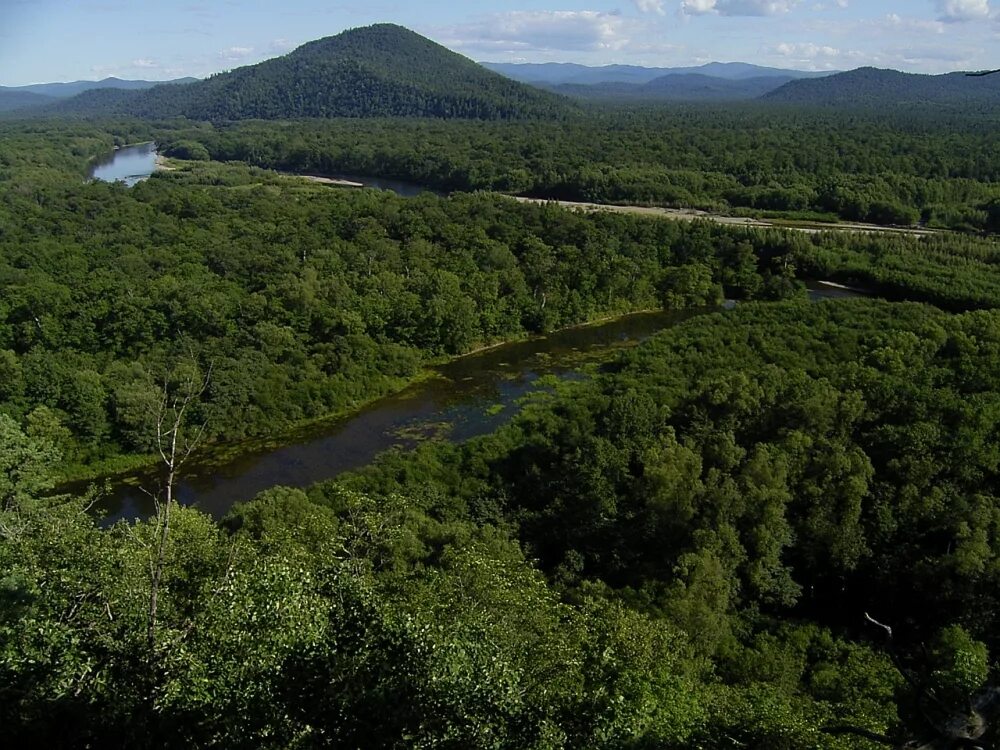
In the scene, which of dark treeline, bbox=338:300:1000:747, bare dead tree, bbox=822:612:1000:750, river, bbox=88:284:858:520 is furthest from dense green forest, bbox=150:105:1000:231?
bare dead tree, bbox=822:612:1000:750

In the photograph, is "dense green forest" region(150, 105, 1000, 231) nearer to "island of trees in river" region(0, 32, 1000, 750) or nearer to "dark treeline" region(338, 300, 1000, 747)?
"island of trees in river" region(0, 32, 1000, 750)

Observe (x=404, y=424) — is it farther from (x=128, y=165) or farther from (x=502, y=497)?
(x=128, y=165)

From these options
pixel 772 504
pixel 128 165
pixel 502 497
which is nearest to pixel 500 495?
pixel 502 497

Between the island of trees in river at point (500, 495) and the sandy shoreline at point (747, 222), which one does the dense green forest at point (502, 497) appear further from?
the sandy shoreline at point (747, 222)

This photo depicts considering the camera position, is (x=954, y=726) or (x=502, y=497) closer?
(x=954, y=726)

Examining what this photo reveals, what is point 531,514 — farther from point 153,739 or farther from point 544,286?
point 544,286

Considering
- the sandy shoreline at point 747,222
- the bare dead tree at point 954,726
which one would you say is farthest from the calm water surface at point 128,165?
the bare dead tree at point 954,726
